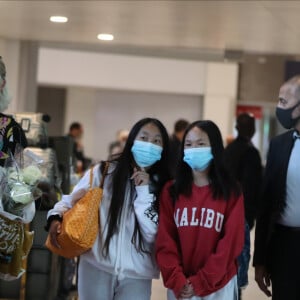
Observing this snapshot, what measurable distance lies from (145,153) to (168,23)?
5077mm

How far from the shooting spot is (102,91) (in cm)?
1875

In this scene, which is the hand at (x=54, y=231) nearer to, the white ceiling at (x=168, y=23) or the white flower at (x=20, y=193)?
the white flower at (x=20, y=193)

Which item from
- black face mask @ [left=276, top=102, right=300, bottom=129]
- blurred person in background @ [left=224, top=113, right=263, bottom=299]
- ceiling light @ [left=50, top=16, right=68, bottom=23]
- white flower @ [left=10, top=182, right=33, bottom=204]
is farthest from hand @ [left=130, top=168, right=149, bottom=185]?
ceiling light @ [left=50, top=16, right=68, bottom=23]

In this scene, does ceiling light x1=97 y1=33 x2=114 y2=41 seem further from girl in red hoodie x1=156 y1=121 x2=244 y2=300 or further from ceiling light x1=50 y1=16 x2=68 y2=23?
girl in red hoodie x1=156 y1=121 x2=244 y2=300

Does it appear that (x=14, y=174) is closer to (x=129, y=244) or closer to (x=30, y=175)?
(x=30, y=175)

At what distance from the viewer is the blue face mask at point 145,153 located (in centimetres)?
385

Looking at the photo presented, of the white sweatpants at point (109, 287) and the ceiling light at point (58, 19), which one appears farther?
the ceiling light at point (58, 19)

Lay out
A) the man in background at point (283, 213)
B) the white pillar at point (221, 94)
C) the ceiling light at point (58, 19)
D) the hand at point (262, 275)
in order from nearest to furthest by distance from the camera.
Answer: the man in background at point (283, 213), the hand at point (262, 275), the ceiling light at point (58, 19), the white pillar at point (221, 94)

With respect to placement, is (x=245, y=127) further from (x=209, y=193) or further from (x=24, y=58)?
(x=24, y=58)

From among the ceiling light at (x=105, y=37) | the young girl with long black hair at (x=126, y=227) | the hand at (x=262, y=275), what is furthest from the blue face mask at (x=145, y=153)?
the ceiling light at (x=105, y=37)

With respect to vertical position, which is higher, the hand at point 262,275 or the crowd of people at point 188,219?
the crowd of people at point 188,219

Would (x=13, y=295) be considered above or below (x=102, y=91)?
below

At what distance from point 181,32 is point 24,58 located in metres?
2.82

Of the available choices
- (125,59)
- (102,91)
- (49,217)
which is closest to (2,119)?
(49,217)
